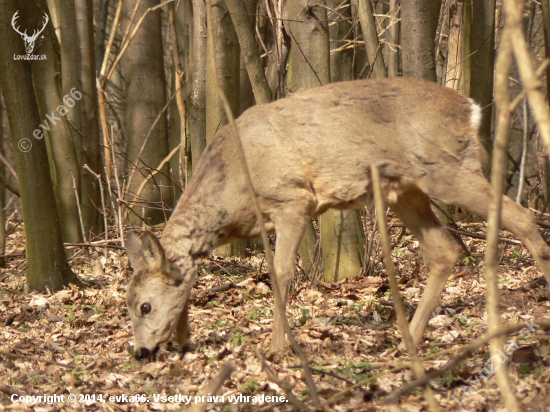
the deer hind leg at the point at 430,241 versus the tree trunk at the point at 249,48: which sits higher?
the tree trunk at the point at 249,48

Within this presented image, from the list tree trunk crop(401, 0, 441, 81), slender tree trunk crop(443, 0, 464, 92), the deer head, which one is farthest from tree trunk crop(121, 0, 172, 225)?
the deer head

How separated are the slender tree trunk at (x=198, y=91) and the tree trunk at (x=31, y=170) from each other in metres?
2.16

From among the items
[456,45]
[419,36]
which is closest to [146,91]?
[456,45]

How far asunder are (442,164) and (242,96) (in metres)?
5.74

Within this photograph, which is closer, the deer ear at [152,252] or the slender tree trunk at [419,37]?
the deer ear at [152,252]

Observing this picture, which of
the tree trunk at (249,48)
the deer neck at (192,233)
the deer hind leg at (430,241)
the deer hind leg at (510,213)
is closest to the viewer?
the deer hind leg at (510,213)

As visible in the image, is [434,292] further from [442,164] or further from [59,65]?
[59,65]

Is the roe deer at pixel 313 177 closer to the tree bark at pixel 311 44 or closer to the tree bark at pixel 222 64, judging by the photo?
the tree bark at pixel 311 44

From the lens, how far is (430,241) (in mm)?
6719

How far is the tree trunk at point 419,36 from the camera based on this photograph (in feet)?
26.9

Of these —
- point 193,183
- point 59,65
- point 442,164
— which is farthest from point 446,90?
point 59,65

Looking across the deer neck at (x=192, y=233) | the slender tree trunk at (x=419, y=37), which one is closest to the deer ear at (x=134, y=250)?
the deer neck at (x=192, y=233)

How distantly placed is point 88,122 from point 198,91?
353 centimetres

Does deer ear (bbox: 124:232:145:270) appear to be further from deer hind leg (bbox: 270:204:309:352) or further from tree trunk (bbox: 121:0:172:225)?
tree trunk (bbox: 121:0:172:225)
